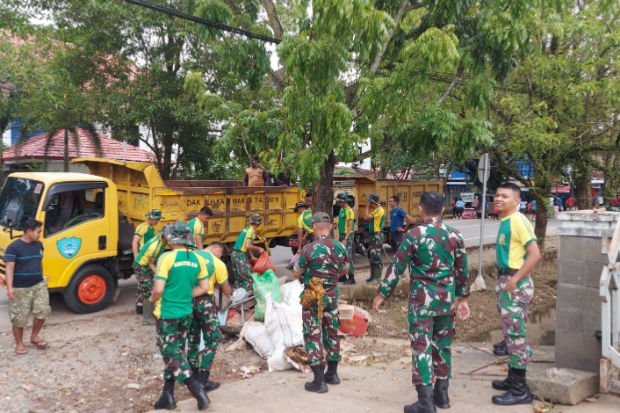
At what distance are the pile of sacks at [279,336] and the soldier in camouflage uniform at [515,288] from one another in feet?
7.07

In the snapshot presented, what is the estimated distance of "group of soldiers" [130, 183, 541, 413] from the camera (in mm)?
4461

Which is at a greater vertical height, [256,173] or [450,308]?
[256,173]

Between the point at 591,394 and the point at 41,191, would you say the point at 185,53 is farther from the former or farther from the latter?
the point at 591,394

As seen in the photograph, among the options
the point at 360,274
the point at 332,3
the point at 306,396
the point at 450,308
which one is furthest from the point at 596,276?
the point at 360,274

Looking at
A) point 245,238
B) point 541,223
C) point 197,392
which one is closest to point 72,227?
point 245,238

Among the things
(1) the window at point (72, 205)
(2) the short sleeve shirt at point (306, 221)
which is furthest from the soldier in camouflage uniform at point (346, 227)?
(1) the window at point (72, 205)

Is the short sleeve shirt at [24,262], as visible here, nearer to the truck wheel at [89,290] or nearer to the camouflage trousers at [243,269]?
the truck wheel at [89,290]

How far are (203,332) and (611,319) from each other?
11.6ft

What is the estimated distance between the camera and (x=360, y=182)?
45.1 feet

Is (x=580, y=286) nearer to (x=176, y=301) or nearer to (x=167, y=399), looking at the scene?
(x=176, y=301)

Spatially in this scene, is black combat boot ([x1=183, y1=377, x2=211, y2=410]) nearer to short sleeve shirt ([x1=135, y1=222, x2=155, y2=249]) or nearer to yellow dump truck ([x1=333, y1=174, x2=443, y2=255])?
short sleeve shirt ([x1=135, y1=222, x2=155, y2=249])

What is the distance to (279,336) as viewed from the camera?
635cm

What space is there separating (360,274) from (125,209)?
4573 millimetres

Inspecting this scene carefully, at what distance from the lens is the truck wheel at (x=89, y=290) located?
8172 mm
